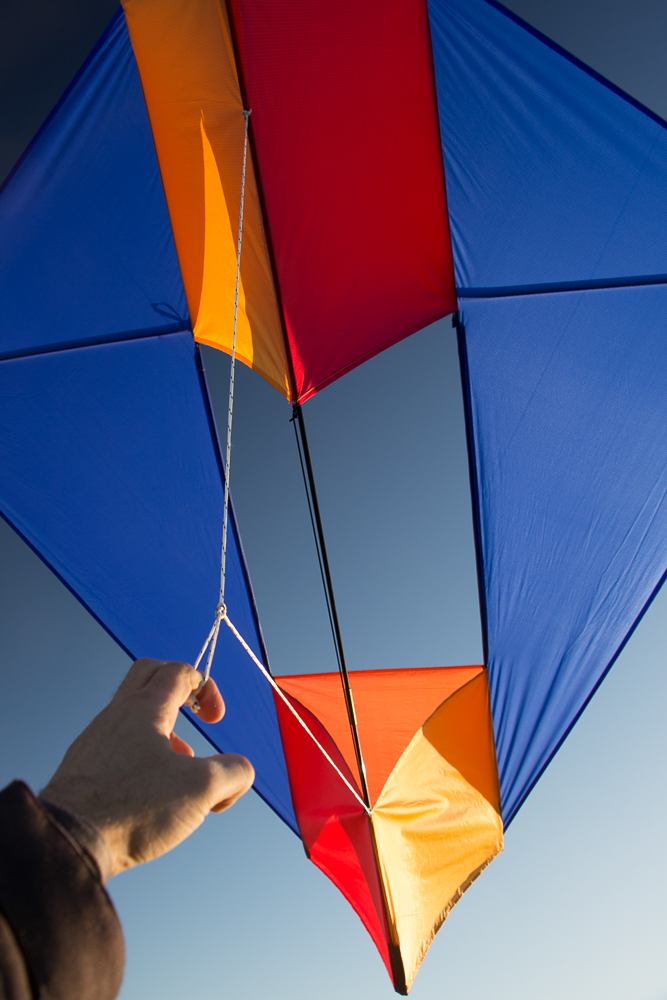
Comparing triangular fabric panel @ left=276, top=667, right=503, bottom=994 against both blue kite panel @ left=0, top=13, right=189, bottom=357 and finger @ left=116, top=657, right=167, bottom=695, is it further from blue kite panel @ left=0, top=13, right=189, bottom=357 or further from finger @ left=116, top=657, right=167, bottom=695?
blue kite panel @ left=0, top=13, right=189, bottom=357

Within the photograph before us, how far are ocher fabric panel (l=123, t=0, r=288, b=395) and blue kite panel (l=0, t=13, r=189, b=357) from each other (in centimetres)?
7

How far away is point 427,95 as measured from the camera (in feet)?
7.65

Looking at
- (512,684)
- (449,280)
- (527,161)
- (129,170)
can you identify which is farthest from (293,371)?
(512,684)

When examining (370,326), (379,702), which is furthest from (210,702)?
(379,702)

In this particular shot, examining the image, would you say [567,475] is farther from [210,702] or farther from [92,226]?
[92,226]

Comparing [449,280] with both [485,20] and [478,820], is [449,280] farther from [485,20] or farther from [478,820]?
[478,820]

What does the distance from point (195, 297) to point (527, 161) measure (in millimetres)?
1536

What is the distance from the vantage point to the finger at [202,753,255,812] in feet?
2.29

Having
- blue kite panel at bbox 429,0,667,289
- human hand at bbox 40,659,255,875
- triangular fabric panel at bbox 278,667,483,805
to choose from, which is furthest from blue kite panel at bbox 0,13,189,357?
human hand at bbox 40,659,255,875

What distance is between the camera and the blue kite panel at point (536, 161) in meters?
2.19

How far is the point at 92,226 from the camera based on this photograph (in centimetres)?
263

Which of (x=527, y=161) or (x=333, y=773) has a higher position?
(x=527, y=161)

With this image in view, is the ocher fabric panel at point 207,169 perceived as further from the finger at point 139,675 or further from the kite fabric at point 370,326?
the finger at point 139,675

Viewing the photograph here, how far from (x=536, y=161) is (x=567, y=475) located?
1.31 m
